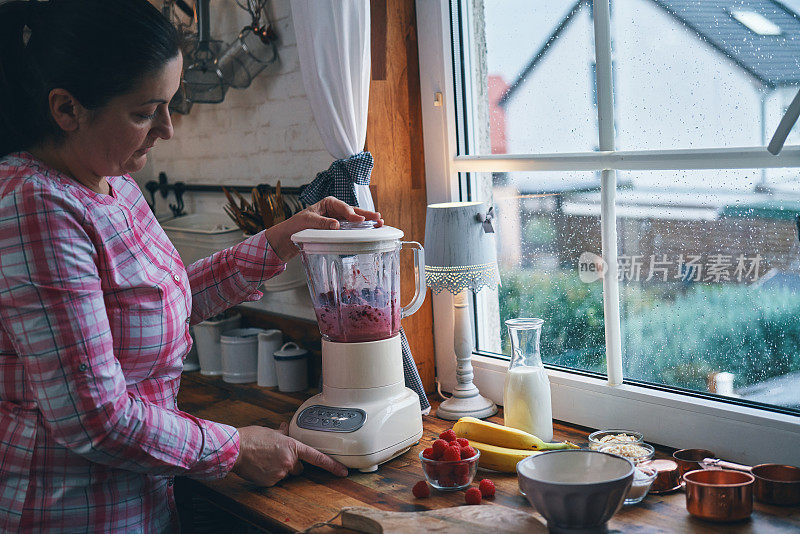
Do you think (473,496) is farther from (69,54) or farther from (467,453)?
(69,54)

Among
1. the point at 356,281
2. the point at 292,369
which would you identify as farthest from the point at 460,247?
the point at 292,369

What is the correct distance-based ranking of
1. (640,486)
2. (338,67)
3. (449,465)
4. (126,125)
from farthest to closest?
(338,67), (449,465), (640,486), (126,125)

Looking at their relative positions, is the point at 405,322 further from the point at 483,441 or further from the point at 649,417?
the point at 649,417

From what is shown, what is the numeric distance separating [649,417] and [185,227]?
5.47 feet

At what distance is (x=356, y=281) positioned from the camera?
1806 mm

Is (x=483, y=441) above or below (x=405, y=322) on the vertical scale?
below

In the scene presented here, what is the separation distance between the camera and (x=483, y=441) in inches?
66.8

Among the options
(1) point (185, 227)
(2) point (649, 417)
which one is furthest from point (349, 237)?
(1) point (185, 227)

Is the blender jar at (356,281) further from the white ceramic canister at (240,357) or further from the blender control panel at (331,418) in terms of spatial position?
the white ceramic canister at (240,357)

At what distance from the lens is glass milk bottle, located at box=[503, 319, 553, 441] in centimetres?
175

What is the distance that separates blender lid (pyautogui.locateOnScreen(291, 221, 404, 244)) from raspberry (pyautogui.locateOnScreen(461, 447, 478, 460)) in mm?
463

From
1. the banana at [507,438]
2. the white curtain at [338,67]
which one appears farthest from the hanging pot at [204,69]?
the banana at [507,438]

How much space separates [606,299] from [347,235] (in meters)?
0.60

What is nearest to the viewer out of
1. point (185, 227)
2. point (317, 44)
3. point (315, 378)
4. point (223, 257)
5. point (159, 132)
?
point (159, 132)
